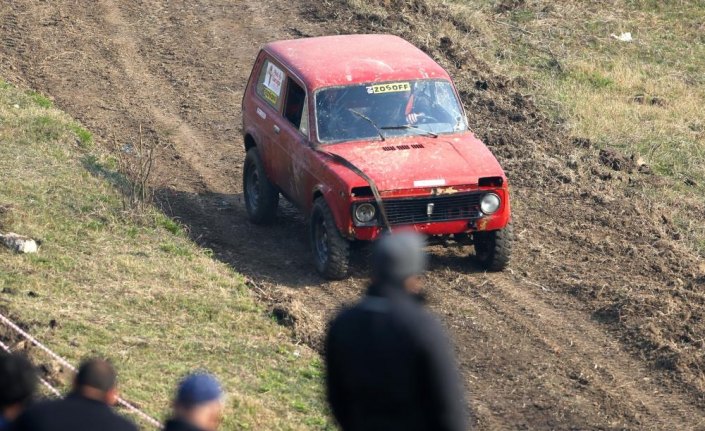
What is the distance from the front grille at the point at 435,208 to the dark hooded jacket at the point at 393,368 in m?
5.96

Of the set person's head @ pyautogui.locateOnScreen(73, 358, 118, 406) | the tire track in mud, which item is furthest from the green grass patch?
person's head @ pyautogui.locateOnScreen(73, 358, 118, 406)

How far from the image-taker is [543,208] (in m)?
13.4

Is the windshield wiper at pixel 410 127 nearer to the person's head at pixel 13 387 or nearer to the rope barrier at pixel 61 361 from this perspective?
the rope barrier at pixel 61 361

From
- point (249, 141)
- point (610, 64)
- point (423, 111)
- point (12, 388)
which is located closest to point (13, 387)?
point (12, 388)

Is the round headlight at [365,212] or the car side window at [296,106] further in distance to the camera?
the car side window at [296,106]

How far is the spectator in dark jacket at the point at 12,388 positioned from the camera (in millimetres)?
5008

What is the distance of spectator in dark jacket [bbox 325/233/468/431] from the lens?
4.67 m

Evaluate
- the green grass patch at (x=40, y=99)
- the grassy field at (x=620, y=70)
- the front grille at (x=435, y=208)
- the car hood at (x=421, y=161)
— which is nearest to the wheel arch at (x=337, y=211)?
the car hood at (x=421, y=161)

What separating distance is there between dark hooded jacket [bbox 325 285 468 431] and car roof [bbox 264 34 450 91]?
710 centimetres

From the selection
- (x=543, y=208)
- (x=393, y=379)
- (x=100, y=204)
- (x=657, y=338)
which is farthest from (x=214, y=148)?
(x=393, y=379)

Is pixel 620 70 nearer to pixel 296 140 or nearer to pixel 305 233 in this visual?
pixel 305 233

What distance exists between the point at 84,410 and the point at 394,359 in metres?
1.24

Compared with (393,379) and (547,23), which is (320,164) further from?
(547,23)

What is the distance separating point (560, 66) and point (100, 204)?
924 cm
